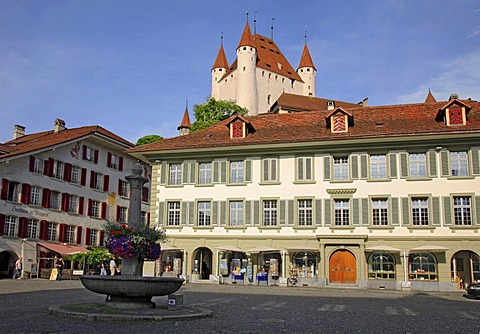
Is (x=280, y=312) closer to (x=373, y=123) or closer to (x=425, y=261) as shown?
(x=425, y=261)

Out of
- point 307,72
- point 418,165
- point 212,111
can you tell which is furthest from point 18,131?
point 307,72

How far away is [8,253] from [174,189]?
13.3 m

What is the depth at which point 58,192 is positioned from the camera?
140 ft

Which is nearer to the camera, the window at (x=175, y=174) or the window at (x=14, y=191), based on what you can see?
the window at (x=175, y=174)

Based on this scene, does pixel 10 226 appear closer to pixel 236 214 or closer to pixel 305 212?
pixel 236 214

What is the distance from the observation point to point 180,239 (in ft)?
112

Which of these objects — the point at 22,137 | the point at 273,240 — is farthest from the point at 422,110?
the point at 22,137

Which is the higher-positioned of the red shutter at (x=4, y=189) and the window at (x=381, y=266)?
the red shutter at (x=4, y=189)

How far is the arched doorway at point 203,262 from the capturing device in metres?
34.3

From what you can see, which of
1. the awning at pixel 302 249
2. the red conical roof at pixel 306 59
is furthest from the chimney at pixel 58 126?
the red conical roof at pixel 306 59

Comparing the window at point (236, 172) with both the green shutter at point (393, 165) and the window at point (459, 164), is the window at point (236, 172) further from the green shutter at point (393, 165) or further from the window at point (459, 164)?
the window at point (459, 164)

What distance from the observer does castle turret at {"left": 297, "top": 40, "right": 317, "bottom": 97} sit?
103625mm

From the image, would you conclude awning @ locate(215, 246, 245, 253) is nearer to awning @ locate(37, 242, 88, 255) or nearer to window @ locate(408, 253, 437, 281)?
window @ locate(408, 253, 437, 281)

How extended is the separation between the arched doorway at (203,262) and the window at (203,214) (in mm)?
1572
